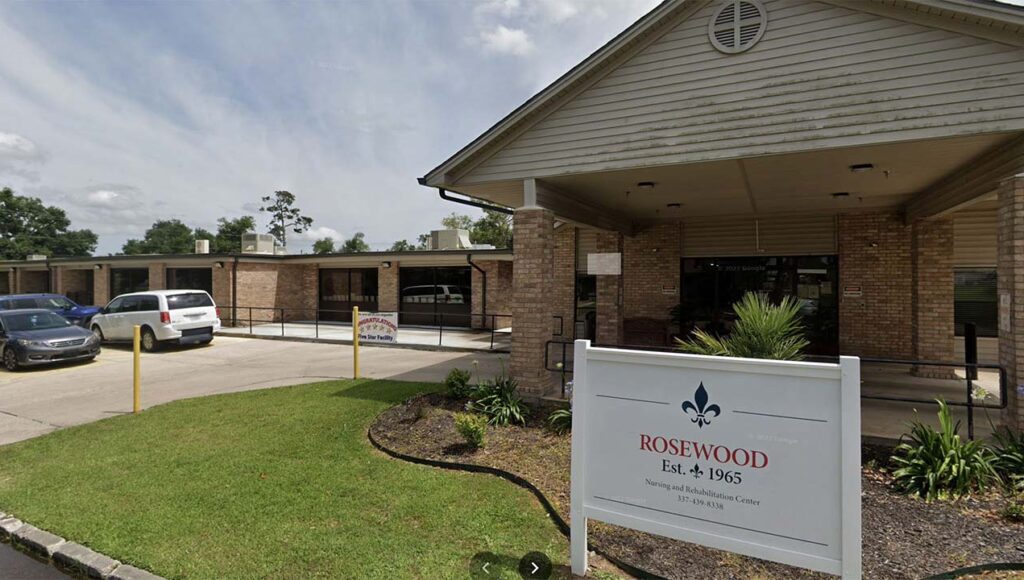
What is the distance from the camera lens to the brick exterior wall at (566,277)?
13984 mm

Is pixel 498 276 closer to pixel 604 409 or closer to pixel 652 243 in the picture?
pixel 652 243

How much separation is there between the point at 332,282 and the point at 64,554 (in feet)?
63.5

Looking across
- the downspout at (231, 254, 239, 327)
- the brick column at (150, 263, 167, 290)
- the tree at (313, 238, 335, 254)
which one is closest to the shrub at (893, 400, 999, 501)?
the downspout at (231, 254, 239, 327)

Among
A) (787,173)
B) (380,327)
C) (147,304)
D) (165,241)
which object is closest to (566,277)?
(380,327)

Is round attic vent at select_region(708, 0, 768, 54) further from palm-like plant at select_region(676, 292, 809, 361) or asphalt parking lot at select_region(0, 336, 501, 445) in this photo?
asphalt parking lot at select_region(0, 336, 501, 445)

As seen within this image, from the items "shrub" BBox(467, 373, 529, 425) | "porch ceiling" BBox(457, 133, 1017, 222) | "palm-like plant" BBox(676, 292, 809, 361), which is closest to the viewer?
"palm-like plant" BBox(676, 292, 809, 361)

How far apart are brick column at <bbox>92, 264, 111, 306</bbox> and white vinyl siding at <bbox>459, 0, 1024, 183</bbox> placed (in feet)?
83.3

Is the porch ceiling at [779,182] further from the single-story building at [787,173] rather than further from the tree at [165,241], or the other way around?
the tree at [165,241]

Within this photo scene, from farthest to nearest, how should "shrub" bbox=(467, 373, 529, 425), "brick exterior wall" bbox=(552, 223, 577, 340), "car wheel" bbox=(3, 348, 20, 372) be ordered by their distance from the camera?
1. "brick exterior wall" bbox=(552, 223, 577, 340)
2. "car wheel" bbox=(3, 348, 20, 372)
3. "shrub" bbox=(467, 373, 529, 425)

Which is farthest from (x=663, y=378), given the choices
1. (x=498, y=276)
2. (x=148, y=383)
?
(x=498, y=276)

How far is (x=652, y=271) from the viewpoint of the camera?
40.7 feet

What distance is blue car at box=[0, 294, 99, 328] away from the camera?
17.5 m

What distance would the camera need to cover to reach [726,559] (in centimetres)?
340

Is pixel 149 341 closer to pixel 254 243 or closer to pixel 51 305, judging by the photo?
pixel 51 305
